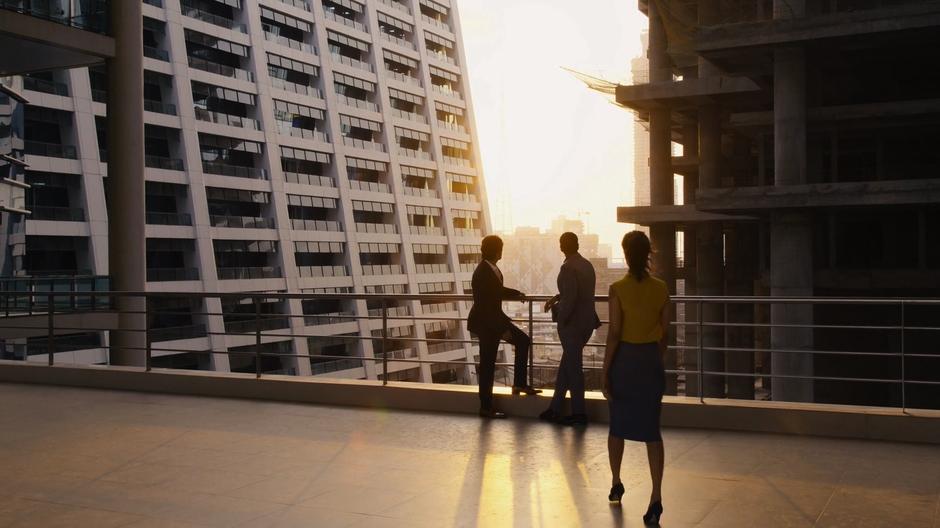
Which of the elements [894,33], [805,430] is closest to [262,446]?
[805,430]

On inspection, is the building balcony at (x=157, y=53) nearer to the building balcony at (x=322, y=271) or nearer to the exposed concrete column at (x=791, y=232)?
the building balcony at (x=322, y=271)

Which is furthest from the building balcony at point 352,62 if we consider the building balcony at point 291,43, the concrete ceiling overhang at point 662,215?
the concrete ceiling overhang at point 662,215

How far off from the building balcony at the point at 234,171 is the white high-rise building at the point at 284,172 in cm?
15

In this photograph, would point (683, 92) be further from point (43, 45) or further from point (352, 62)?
point (352, 62)

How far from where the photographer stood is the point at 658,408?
214 inches

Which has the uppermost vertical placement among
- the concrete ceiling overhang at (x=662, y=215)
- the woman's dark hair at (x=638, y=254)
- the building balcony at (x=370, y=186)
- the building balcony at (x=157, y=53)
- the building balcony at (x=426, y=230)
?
the building balcony at (x=157, y=53)

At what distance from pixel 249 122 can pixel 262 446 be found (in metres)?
56.8

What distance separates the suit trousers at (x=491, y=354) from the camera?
27.7 ft

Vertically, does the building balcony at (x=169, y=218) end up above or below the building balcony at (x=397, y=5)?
below

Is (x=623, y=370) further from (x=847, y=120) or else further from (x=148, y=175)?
(x=148, y=175)

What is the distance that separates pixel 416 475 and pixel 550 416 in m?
2.25

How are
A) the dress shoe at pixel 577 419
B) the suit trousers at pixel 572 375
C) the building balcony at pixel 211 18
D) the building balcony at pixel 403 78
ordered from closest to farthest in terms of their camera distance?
the suit trousers at pixel 572 375, the dress shoe at pixel 577 419, the building balcony at pixel 211 18, the building balcony at pixel 403 78

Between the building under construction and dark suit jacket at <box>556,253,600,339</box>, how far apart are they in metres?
12.8

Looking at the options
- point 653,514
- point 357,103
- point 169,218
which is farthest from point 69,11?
point 357,103
